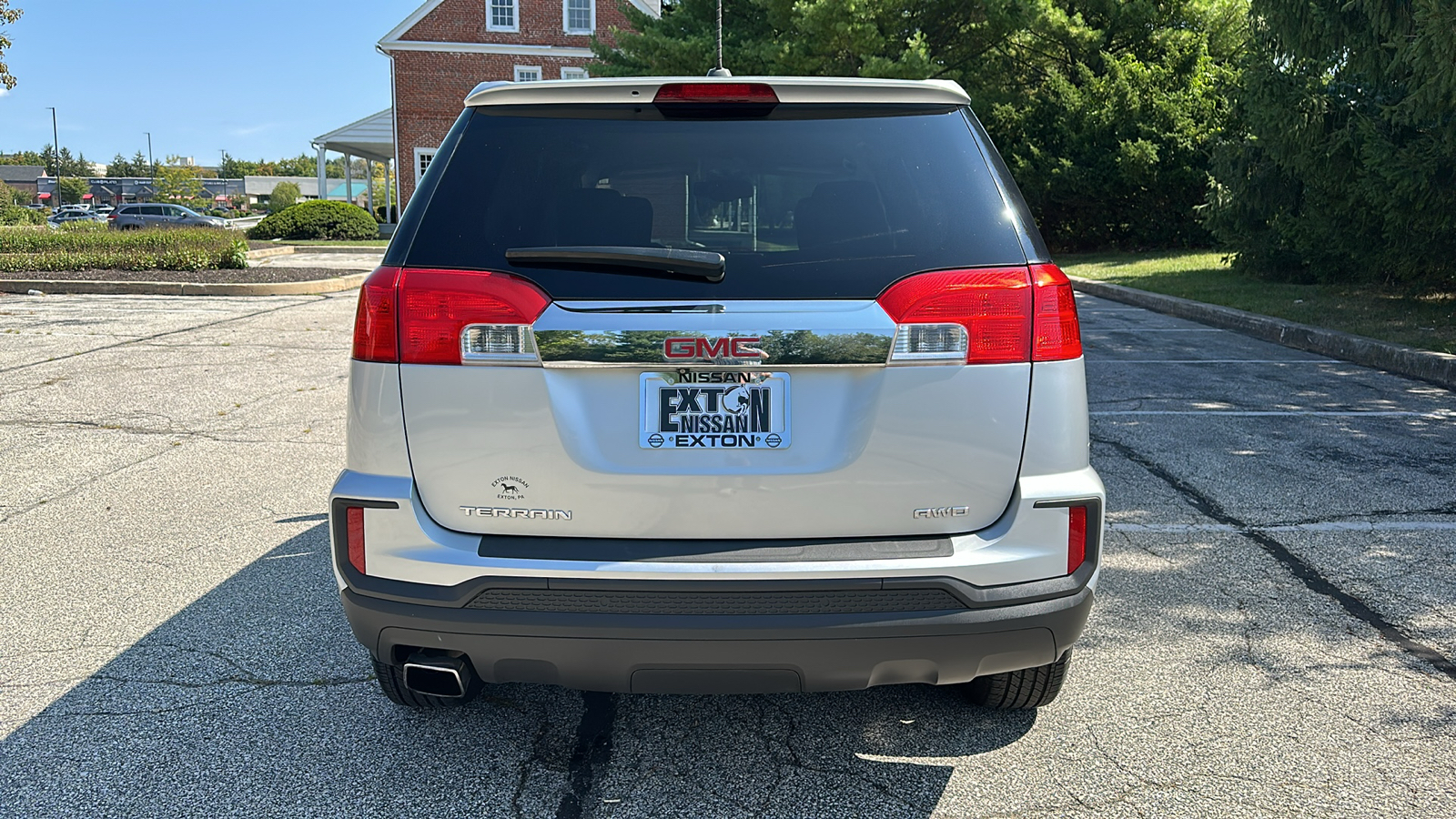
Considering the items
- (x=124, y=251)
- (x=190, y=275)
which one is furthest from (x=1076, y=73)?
(x=124, y=251)

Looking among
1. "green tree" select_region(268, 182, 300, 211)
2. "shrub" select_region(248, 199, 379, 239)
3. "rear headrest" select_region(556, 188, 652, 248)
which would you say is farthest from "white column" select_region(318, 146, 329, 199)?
"rear headrest" select_region(556, 188, 652, 248)

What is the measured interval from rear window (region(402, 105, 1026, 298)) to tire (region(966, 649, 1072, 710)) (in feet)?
3.87

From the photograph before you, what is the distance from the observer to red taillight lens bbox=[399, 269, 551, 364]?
2.65 m

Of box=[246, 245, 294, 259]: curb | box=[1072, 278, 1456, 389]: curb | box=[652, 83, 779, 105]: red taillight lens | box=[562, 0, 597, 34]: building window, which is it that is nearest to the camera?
box=[652, 83, 779, 105]: red taillight lens

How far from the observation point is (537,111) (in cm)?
288

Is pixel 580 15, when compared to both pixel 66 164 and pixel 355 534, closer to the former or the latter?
pixel 355 534

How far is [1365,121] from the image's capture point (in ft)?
37.9

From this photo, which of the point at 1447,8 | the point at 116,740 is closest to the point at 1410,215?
the point at 1447,8

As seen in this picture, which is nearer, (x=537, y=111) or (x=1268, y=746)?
(x=537, y=111)

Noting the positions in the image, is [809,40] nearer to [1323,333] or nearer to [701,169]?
[1323,333]

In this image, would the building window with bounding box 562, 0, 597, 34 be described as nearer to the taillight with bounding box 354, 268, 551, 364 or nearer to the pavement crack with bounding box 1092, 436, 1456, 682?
the pavement crack with bounding box 1092, 436, 1456, 682

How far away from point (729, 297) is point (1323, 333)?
10.5 meters

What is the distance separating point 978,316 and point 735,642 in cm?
96

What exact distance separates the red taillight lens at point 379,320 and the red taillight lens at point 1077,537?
5.53 ft
